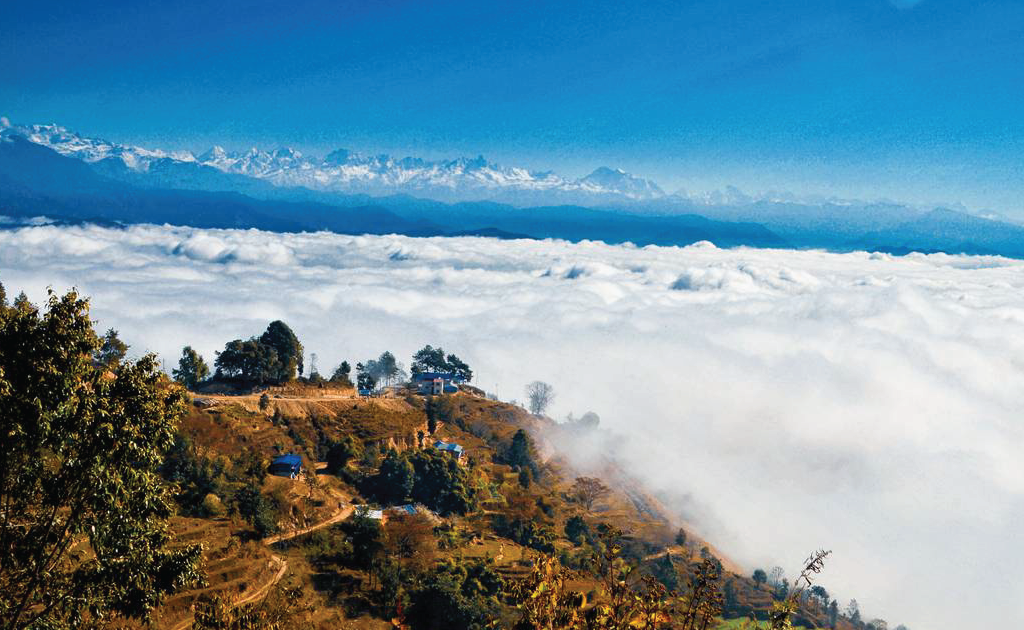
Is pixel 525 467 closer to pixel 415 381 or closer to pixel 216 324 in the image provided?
pixel 415 381

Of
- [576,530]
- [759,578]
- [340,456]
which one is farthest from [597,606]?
[759,578]

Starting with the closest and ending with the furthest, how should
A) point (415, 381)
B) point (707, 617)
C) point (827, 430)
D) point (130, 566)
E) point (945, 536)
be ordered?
point (707, 617)
point (130, 566)
point (415, 381)
point (945, 536)
point (827, 430)

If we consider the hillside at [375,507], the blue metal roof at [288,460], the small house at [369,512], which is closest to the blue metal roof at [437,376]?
the hillside at [375,507]

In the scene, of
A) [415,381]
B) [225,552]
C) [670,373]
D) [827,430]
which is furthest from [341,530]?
[670,373]

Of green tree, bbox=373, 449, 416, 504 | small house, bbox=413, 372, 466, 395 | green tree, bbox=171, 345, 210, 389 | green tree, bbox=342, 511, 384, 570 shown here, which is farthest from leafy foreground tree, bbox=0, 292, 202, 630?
small house, bbox=413, 372, 466, 395

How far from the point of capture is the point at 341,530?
37500 mm

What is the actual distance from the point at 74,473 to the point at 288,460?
1538 inches

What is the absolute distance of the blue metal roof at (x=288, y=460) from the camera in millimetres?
44469

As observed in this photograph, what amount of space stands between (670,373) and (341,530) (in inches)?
5002

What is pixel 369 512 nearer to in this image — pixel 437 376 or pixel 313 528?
pixel 313 528

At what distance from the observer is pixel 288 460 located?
45.2 m

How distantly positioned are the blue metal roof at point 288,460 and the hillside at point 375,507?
0.90m

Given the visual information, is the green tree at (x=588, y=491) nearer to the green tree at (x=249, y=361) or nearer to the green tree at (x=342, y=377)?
the green tree at (x=342, y=377)

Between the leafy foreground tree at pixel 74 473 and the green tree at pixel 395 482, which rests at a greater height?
the leafy foreground tree at pixel 74 473
